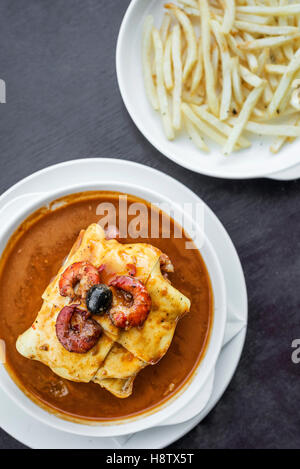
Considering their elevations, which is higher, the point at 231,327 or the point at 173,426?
the point at 231,327

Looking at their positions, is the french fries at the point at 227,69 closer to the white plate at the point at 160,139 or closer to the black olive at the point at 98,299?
the white plate at the point at 160,139

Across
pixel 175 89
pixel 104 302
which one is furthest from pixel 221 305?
pixel 175 89

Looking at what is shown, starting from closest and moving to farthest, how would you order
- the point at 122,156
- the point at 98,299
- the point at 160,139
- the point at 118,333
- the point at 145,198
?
the point at 98,299
the point at 118,333
the point at 145,198
the point at 160,139
the point at 122,156

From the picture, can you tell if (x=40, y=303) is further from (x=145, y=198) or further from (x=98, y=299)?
(x=145, y=198)

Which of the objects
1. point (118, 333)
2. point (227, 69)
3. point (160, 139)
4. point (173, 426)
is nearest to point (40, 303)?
point (118, 333)

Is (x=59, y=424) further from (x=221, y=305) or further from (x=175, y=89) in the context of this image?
(x=175, y=89)

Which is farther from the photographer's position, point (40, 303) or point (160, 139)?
point (160, 139)

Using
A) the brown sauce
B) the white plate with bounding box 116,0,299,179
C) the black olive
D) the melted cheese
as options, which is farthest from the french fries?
the black olive

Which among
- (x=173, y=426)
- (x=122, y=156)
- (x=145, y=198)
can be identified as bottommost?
(x=173, y=426)
